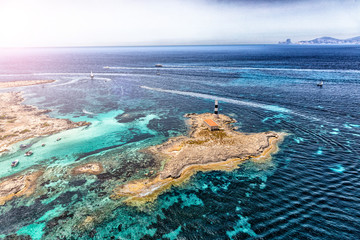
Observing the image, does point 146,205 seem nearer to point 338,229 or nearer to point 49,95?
point 338,229

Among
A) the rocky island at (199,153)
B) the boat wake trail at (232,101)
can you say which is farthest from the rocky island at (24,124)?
the boat wake trail at (232,101)

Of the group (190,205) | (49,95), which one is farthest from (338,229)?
(49,95)

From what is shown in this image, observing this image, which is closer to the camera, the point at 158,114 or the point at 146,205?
the point at 146,205

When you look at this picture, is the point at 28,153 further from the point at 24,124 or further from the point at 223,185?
the point at 223,185

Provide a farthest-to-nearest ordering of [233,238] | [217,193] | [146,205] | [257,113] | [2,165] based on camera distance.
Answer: [257,113] → [2,165] → [217,193] → [146,205] → [233,238]

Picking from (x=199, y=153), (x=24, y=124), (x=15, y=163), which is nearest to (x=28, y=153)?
(x=15, y=163)
